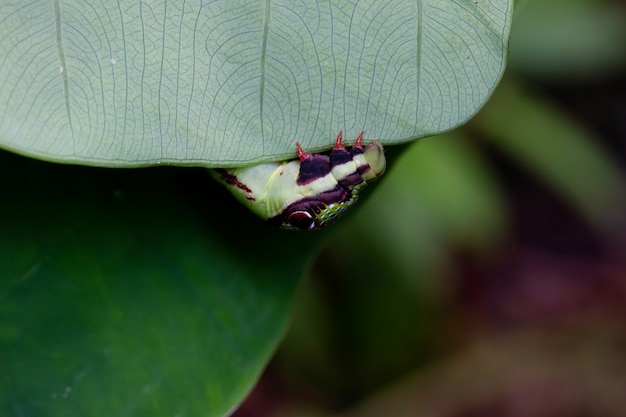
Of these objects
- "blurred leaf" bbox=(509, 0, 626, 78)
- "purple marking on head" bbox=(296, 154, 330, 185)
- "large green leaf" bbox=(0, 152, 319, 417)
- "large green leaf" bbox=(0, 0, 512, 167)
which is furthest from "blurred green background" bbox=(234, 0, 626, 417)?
"large green leaf" bbox=(0, 0, 512, 167)

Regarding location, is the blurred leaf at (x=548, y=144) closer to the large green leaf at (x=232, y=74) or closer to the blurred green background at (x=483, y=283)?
the blurred green background at (x=483, y=283)

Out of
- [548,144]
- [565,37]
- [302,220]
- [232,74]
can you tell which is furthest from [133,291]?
[565,37]

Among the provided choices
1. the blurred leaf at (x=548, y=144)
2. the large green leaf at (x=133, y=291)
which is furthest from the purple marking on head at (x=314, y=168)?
the blurred leaf at (x=548, y=144)

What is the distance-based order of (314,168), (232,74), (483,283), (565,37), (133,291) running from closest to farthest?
(232,74) < (314,168) < (133,291) < (565,37) < (483,283)

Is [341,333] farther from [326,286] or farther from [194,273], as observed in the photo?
[194,273]

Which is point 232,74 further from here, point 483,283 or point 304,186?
point 483,283

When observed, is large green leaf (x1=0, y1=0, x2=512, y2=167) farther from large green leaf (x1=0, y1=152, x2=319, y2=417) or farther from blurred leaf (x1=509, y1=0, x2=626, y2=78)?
blurred leaf (x1=509, y1=0, x2=626, y2=78)
